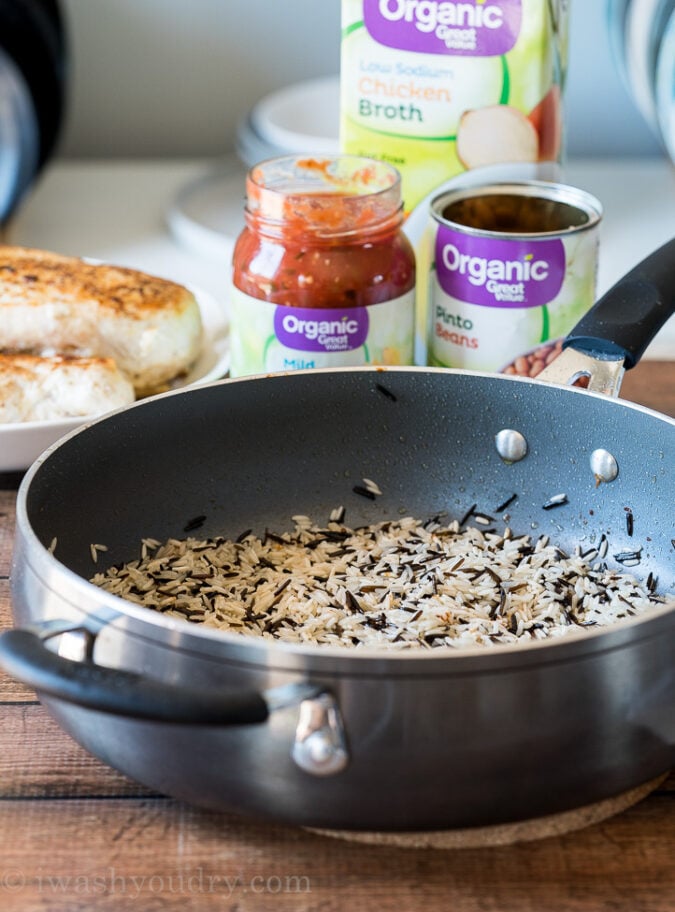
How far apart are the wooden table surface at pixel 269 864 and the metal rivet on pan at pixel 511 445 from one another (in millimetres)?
281

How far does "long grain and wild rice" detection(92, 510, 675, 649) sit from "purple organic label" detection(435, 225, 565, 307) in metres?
0.16

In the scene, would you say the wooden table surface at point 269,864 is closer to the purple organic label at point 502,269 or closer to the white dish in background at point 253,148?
the purple organic label at point 502,269

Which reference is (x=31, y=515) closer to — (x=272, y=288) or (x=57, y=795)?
(x=57, y=795)

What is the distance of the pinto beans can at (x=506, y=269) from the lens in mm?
934

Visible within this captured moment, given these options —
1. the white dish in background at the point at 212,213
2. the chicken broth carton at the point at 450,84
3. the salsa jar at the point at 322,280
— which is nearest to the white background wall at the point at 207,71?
the white dish in background at the point at 212,213

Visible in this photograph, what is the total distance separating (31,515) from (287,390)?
24cm

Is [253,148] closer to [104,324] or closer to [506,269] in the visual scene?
[104,324]

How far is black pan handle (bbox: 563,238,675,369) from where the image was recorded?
2.74ft

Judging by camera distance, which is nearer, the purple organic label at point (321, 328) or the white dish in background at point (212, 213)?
the purple organic label at point (321, 328)

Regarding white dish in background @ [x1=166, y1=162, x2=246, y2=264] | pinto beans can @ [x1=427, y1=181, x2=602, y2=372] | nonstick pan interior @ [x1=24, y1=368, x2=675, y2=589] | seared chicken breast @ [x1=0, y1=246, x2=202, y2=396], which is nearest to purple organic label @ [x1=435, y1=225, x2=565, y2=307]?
pinto beans can @ [x1=427, y1=181, x2=602, y2=372]

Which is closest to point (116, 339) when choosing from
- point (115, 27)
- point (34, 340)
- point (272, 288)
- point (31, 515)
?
point (34, 340)

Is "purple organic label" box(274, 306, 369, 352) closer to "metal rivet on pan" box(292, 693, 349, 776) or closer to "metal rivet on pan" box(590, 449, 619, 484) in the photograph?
"metal rivet on pan" box(590, 449, 619, 484)

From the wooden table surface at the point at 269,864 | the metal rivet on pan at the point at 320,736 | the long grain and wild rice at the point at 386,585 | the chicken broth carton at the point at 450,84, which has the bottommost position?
the wooden table surface at the point at 269,864

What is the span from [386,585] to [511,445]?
0.52 feet
